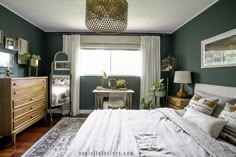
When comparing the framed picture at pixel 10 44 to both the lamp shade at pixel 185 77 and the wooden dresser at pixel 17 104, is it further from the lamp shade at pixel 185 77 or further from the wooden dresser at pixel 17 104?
the lamp shade at pixel 185 77

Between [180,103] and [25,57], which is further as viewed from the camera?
[25,57]

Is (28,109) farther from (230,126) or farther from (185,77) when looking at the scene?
(230,126)

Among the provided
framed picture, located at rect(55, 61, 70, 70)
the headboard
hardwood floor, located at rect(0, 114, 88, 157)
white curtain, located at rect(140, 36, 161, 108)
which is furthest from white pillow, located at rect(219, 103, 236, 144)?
framed picture, located at rect(55, 61, 70, 70)

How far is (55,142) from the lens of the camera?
10.5 feet

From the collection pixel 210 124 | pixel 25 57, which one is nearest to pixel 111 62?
pixel 25 57

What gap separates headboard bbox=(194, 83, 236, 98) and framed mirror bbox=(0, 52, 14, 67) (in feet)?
12.7

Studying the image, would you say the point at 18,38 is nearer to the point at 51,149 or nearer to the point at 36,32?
the point at 36,32

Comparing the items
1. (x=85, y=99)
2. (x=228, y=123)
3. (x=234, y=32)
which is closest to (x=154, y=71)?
(x=85, y=99)

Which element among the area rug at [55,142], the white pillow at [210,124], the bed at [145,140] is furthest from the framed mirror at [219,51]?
the area rug at [55,142]

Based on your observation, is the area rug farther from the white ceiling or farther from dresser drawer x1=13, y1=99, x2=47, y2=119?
the white ceiling

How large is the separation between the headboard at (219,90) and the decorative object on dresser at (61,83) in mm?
3442

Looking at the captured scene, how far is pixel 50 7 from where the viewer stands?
3.58 metres

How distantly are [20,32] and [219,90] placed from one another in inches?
168

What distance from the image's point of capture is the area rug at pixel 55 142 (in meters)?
2.75
